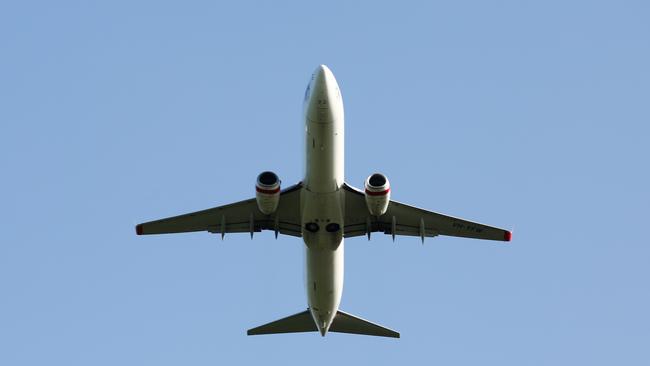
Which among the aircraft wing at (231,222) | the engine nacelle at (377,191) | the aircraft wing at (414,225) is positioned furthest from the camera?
the aircraft wing at (414,225)

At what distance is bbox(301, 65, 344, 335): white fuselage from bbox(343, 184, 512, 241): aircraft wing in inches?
91.7

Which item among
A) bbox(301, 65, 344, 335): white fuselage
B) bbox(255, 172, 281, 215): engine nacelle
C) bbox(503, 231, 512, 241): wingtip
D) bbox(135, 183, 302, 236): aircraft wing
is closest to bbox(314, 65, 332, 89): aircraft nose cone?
bbox(301, 65, 344, 335): white fuselage

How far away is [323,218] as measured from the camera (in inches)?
1663

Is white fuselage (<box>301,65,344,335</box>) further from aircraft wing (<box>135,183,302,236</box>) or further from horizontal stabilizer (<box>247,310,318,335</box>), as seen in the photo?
aircraft wing (<box>135,183,302,236</box>)

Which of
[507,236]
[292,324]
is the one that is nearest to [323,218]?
[292,324]

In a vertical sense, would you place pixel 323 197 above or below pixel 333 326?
above

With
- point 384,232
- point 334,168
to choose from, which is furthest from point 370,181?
point 384,232

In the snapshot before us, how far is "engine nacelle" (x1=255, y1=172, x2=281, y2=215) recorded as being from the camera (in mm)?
41562

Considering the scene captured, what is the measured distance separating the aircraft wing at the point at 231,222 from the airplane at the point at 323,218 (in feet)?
0.14

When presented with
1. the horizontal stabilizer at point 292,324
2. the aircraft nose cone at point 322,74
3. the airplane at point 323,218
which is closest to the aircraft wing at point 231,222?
the airplane at point 323,218

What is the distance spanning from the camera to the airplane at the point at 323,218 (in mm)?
39844

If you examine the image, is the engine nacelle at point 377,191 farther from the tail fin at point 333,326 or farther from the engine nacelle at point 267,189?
the tail fin at point 333,326

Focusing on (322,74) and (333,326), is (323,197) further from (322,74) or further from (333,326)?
(333,326)

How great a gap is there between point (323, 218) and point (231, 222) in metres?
5.87
